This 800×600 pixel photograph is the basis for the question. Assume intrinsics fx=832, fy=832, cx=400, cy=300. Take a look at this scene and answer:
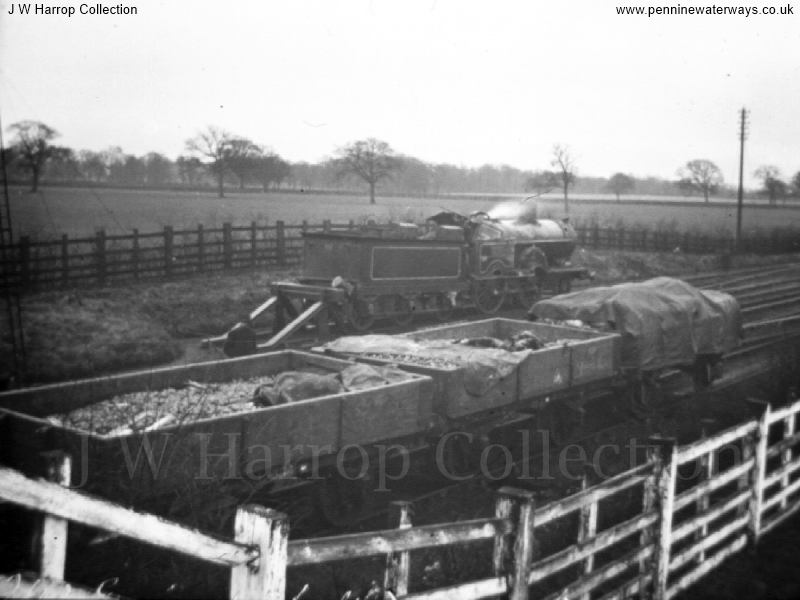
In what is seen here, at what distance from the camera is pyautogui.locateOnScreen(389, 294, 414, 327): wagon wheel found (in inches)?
693

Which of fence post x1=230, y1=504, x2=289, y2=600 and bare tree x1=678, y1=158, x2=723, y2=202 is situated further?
bare tree x1=678, y1=158, x2=723, y2=202

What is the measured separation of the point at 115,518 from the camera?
252 cm

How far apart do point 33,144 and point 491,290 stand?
1064 cm

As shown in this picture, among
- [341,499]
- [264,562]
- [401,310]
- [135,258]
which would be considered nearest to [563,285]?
[401,310]

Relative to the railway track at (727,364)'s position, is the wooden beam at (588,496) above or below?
above

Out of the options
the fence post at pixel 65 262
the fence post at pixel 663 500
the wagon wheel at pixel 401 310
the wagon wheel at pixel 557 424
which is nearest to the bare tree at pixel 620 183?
the wagon wheel at pixel 401 310

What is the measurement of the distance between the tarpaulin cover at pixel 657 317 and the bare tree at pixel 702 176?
37016 mm

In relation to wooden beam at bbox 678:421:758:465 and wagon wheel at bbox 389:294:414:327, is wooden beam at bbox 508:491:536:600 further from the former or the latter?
wagon wheel at bbox 389:294:414:327

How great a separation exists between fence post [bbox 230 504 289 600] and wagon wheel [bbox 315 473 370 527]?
418 cm

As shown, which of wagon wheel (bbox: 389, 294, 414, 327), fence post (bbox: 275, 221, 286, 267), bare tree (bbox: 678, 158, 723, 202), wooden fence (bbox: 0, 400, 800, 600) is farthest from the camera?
bare tree (bbox: 678, 158, 723, 202)

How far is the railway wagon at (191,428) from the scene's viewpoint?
17.8 feet

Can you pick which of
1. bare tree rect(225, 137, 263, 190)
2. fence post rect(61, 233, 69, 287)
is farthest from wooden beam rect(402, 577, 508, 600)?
bare tree rect(225, 137, 263, 190)

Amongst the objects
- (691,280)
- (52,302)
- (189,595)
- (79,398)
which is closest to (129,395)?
(79,398)

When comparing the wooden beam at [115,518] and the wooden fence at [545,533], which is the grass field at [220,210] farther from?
the wooden beam at [115,518]
